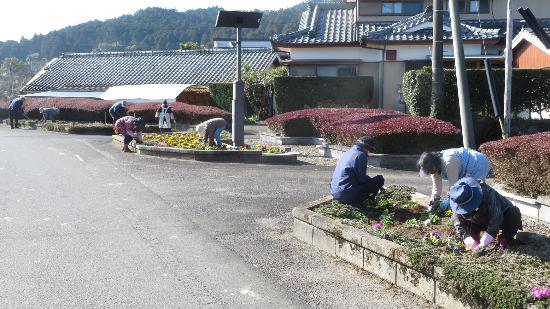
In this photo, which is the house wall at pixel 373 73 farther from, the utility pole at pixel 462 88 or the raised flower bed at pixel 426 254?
the raised flower bed at pixel 426 254

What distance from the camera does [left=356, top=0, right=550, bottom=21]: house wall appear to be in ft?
83.8

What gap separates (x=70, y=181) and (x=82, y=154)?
5047mm

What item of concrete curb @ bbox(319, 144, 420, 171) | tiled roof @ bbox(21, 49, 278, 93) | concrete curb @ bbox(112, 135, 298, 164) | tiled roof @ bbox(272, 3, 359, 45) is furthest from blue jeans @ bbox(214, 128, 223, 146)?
tiled roof @ bbox(21, 49, 278, 93)

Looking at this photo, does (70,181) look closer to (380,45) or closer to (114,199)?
(114,199)

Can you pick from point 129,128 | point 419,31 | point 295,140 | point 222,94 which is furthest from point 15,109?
point 419,31

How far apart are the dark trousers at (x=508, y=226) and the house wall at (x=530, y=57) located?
14126 millimetres

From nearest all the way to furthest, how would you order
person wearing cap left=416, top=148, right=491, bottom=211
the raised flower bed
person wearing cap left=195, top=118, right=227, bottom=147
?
the raised flower bed
person wearing cap left=416, top=148, right=491, bottom=211
person wearing cap left=195, top=118, right=227, bottom=147

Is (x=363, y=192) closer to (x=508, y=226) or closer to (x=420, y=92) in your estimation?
(x=508, y=226)

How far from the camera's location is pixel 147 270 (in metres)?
6.57

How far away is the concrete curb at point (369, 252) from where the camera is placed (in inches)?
217

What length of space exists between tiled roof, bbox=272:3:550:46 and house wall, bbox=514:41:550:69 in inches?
65.8

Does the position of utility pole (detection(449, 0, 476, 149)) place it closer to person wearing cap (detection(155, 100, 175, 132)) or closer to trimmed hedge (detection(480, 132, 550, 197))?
trimmed hedge (detection(480, 132, 550, 197))

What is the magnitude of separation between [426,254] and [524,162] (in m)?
3.35

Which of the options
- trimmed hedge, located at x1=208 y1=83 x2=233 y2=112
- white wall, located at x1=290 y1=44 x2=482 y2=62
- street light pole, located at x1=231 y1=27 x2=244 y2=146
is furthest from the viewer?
trimmed hedge, located at x1=208 y1=83 x2=233 y2=112
